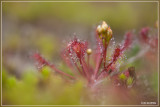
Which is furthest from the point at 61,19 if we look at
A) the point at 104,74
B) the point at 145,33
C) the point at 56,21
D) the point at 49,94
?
the point at 49,94

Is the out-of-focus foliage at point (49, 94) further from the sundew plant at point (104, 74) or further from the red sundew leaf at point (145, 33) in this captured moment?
the red sundew leaf at point (145, 33)

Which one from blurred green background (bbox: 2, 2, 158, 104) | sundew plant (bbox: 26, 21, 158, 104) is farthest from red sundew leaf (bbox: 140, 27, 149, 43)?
blurred green background (bbox: 2, 2, 158, 104)

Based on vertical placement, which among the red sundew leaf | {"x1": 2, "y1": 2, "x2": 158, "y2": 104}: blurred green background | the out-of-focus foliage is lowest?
the out-of-focus foliage

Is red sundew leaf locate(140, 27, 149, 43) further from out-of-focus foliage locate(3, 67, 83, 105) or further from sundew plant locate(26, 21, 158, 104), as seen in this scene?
out-of-focus foliage locate(3, 67, 83, 105)

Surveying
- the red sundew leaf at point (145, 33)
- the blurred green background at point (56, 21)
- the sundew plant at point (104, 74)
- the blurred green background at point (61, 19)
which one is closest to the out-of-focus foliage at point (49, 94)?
the sundew plant at point (104, 74)

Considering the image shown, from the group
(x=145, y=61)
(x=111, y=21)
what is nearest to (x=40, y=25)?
(x=111, y=21)

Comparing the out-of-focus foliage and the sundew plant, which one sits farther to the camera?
the sundew plant

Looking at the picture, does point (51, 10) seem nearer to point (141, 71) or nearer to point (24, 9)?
point (24, 9)

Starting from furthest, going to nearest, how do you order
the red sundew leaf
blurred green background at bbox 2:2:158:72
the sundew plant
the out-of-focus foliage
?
blurred green background at bbox 2:2:158:72
the red sundew leaf
the sundew plant
the out-of-focus foliage

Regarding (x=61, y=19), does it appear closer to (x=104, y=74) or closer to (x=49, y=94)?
(x=104, y=74)

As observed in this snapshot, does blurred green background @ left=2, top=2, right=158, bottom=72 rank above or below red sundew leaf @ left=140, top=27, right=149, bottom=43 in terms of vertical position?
above

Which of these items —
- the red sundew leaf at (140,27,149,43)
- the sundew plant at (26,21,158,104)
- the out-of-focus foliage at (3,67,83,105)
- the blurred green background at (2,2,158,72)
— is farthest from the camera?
the blurred green background at (2,2,158,72)
